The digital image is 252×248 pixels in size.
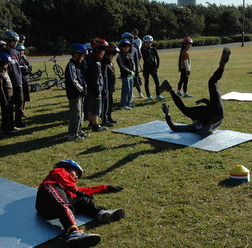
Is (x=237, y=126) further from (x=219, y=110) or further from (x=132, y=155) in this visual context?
(x=132, y=155)

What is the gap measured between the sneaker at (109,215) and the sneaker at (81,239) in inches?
17.6

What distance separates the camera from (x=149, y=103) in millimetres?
11961

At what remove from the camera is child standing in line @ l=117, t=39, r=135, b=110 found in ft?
34.8

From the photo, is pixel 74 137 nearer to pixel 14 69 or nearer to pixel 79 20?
pixel 14 69

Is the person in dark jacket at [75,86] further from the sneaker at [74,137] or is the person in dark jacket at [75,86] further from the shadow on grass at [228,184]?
the shadow on grass at [228,184]

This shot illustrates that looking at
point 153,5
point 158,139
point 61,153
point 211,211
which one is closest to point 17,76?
point 61,153

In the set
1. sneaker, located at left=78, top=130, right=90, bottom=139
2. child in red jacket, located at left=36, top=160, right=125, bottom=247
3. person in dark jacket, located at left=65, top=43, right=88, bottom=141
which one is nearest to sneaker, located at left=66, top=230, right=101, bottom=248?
child in red jacket, located at left=36, top=160, right=125, bottom=247

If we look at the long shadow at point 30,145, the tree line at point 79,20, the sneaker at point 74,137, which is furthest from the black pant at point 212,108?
the tree line at point 79,20

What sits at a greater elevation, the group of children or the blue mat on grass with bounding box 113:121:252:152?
the group of children

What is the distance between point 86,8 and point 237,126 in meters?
51.4

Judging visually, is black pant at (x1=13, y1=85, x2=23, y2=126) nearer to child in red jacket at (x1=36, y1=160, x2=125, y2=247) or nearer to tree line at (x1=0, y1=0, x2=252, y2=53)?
child in red jacket at (x1=36, y1=160, x2=125, y2=247)

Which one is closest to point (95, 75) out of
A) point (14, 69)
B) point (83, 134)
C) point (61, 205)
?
point (83, 134)

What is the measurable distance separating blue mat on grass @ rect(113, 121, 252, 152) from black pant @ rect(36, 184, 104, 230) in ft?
10.1

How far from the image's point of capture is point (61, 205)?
4.16m
